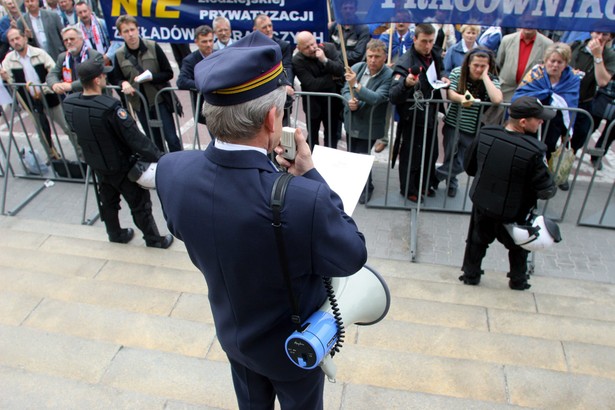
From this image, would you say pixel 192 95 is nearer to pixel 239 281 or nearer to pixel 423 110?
pixel 423 110

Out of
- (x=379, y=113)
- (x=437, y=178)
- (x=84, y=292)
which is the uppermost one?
(x=379, y=113)

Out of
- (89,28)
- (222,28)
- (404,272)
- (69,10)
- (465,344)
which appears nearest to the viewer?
(465,344)

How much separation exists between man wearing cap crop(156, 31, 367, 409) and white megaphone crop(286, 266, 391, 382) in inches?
3.2

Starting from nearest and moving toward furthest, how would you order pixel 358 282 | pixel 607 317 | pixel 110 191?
pixel 358 282, pixel 607 317, pixel 110 191

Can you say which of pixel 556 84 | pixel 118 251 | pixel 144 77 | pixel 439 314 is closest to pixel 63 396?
pixel 118 251

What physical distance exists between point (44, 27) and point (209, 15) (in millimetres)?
3342

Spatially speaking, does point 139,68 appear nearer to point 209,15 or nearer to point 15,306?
point 209,15

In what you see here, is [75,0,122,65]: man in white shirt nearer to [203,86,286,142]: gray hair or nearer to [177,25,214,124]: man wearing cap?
[177,25,214,124]: man wearing cap

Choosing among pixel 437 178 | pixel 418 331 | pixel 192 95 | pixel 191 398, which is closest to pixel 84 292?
pixel 191 398

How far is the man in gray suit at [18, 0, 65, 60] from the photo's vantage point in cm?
759

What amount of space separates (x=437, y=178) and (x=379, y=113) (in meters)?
1.10

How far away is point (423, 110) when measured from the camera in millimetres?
5215

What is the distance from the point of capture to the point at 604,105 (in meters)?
6.12

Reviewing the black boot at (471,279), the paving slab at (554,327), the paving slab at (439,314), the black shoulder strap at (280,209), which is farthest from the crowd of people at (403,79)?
the black shoulder strap at (280,209)
